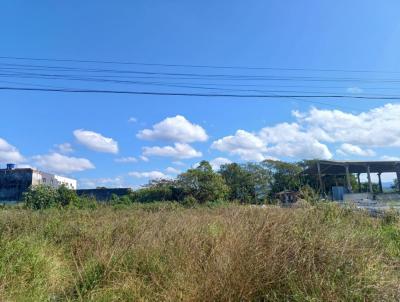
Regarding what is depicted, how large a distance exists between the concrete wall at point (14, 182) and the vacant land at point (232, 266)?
45324 mm

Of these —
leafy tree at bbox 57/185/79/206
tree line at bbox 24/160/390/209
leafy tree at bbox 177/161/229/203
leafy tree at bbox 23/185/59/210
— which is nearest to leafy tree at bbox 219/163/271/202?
tree line at bbox 24/160/390/209

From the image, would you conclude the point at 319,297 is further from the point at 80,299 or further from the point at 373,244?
the point at 80,299

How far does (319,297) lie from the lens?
3.99 meters

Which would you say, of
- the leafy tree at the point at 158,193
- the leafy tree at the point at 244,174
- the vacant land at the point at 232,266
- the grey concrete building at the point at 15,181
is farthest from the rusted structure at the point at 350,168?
the grey concrete building at the point at 15,181

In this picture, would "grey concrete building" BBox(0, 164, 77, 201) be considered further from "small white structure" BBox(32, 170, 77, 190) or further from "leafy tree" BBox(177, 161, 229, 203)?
"leafy tree" BBox(177, 161, 229, 203)

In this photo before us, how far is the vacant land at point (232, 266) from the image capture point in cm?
423

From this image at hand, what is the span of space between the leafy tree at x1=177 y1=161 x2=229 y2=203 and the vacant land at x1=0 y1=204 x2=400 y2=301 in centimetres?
2425

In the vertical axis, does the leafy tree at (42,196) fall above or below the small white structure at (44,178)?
below

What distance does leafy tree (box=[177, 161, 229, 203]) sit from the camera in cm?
3177

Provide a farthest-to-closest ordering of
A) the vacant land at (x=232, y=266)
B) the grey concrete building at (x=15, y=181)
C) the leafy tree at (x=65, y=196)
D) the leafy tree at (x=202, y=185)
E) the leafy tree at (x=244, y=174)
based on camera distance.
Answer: the grey concrete building at (x=15, y=181), the leafy tree at (x=244, y=174), the leafy tree at (x=202, y=185), the leafy tree at (x=65, y=196), the vacant land at (x=232, y=266)

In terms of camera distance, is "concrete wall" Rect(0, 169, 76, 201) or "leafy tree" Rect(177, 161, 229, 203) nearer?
"leafy tree" Rect(177, 161, 229, 203)

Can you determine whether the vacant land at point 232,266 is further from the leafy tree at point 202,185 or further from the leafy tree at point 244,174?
the leafy tree at point 244,174

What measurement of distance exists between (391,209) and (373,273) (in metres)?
6.15

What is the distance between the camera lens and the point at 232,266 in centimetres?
441
